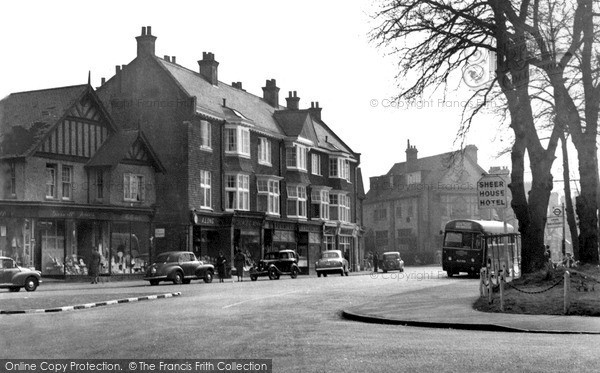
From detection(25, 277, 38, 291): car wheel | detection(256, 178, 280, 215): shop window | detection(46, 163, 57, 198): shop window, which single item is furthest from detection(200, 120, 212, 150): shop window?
detection(25, 277, 38, 291): car wheel

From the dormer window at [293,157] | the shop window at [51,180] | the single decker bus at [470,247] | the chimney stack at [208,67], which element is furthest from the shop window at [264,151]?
the shop window at [51,180]

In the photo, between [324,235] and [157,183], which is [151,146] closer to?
[157,183]

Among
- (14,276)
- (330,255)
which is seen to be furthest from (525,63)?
(330,255)

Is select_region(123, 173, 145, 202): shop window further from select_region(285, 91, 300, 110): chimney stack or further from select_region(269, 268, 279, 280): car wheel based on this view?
select_region(285, 91, 300, 110): chimney stack

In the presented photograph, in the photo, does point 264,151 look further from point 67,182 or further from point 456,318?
point 456,318

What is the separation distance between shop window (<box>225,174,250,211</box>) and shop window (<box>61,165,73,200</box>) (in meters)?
13.0

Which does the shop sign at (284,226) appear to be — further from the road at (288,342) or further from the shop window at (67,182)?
the road at (288,342)

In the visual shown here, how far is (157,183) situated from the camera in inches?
1919

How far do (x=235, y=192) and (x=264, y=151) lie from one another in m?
5.44

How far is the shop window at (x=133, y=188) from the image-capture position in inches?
1791

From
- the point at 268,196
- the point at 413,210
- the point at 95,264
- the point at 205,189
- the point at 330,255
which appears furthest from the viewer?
the point at 413,210

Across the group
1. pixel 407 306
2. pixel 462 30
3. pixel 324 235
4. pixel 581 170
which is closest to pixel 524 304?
pixel 407 306

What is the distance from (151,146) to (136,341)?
3547 centimetres

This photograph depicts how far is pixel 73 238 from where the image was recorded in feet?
136
